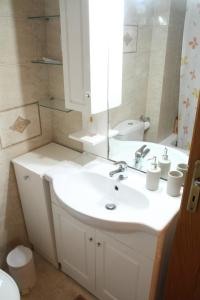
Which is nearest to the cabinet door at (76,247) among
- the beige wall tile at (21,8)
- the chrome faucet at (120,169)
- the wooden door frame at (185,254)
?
the chrome faucet at (120,169)

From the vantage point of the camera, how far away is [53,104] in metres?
1.69

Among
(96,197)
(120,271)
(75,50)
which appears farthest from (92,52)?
(120,271)

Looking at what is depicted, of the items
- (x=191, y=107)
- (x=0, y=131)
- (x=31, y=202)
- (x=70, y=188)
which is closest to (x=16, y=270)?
(x=31, y=202)

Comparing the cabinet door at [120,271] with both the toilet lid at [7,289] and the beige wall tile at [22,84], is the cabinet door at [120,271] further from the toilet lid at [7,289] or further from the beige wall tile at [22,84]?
the beige wall tile at [22,84]

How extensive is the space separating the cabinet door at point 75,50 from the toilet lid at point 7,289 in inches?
40.5

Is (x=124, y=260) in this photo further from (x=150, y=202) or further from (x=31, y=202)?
(x=31, y=202)

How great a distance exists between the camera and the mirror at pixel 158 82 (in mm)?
1190

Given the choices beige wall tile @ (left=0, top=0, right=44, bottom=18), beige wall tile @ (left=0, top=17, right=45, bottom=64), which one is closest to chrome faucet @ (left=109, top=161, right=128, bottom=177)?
beige wall tile @ (left=0, top=17, right=45, bottom=64)

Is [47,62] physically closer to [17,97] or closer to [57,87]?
[57,87]

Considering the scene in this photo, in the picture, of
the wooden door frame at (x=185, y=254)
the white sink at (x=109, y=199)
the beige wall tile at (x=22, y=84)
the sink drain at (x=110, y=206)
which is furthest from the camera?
the beige wall tile at (x=22, y=84)

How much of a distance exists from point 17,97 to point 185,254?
1.31 meters

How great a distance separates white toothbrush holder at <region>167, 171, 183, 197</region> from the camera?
3.91 feet

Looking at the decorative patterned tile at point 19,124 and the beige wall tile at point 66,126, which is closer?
the decorative patterned tile at point 19,124

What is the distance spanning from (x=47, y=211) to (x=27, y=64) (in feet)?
3.17
